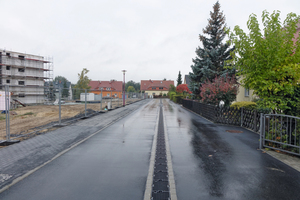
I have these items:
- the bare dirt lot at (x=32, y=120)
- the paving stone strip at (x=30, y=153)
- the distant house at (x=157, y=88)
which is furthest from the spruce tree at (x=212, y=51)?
the distant house at (x=157, y=88)

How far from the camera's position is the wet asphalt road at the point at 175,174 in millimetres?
3907

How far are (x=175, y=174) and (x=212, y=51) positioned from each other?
21028 millimetres

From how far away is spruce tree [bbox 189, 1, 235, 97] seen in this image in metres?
23.5

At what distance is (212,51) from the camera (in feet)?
76.6

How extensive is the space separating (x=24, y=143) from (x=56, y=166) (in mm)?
3162

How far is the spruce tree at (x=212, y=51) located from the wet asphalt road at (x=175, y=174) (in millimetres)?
17365

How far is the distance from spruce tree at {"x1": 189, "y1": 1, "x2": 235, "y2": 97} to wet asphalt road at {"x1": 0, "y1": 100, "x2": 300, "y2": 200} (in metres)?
17.4

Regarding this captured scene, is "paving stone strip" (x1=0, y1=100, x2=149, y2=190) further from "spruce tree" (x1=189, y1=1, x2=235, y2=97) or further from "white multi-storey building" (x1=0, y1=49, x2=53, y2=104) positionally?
"white multi-storey building" (x1=0, y1=49, x2=53, y2=104)

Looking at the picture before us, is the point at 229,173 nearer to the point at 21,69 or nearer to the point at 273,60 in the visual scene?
the point at 273,60

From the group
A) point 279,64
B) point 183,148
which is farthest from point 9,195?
point 279,64

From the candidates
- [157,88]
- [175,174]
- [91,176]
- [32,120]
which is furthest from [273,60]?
[157,88]

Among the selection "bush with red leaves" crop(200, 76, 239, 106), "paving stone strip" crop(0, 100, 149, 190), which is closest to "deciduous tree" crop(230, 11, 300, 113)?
"paving stone strip" crop(0, 100, 149, 190)

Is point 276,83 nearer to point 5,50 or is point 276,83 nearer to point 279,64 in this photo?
point 279,64

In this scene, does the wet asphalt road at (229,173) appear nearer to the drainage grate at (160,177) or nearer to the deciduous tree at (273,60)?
the drainage grate at (160,177)
